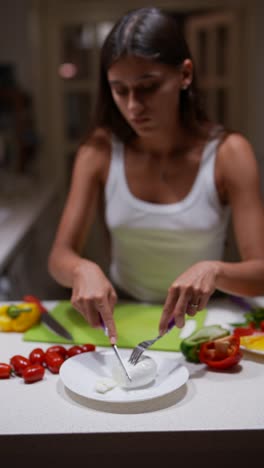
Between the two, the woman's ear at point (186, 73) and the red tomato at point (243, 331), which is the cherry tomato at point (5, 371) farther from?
the woman's ear at point (186, 73)

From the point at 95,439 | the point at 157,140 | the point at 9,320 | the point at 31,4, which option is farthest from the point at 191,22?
the point at 95,439

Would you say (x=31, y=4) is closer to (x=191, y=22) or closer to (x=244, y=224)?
(x=191, y=22)

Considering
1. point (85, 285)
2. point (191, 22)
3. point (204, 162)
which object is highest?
point (191, 22)

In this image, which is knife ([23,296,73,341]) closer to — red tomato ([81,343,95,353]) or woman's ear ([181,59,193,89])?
red tomato ([81,343,95,353])

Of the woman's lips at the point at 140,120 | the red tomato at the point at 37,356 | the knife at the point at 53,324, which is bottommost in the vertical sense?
the knife at the point at 53,324

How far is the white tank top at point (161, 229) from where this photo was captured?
4.96 feet

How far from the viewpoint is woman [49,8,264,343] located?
133 centimetres

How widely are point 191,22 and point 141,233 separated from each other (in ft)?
8.71

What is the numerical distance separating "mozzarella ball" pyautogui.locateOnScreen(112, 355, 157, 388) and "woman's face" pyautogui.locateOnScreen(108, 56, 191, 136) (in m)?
0.61

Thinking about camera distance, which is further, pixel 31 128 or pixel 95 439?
pixel 31 128

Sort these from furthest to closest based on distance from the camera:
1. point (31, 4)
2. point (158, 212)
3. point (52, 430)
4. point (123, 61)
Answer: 1. point (31, 4)
2. point (158, 212)
3. point (123, 61)
4. point (52, 430)

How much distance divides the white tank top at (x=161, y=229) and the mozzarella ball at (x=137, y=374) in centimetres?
56

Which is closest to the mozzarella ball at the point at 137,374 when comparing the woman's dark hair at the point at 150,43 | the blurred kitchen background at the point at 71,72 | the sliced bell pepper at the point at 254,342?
the sliced bell pepper at the point at 254,342

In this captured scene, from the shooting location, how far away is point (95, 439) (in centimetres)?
84
